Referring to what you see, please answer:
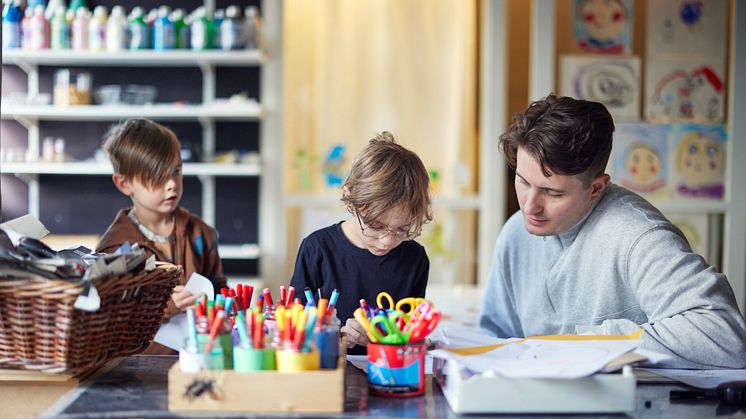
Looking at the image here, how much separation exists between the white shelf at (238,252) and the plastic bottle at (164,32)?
100cm

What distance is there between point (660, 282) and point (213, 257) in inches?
50.2

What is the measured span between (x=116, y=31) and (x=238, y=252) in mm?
1181

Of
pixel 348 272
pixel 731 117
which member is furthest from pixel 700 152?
pixel 348 272

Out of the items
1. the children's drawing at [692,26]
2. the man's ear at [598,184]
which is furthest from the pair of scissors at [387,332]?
the children's drawing at [692,26]

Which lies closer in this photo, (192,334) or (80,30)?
(192,334)

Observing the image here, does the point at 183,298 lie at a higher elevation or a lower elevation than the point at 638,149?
lower

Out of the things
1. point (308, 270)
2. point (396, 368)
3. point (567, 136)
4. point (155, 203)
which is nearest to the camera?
point (396, 368)

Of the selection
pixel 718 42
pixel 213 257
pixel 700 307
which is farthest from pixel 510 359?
pixel 718 42

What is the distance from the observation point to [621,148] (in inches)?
165

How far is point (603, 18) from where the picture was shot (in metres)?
4.20

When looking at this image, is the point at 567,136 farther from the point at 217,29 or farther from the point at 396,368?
the point at 217,29

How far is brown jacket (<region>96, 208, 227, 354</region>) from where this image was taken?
7.43 feet

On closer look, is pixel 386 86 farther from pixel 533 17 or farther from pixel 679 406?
pixel 679 406

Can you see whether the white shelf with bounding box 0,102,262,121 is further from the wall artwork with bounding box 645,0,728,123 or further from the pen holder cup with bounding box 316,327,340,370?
the pen holder cup with bounding box 316,327,340,370
